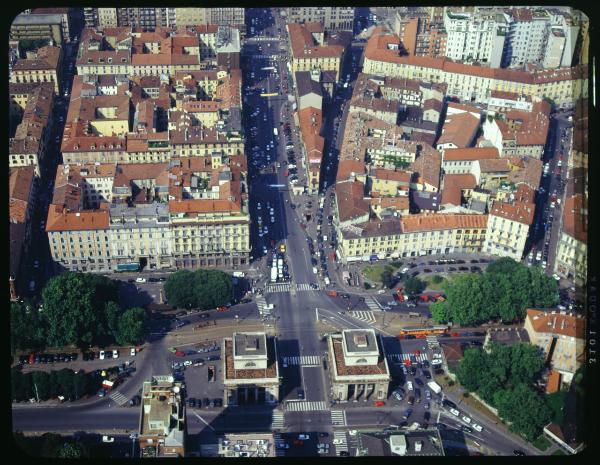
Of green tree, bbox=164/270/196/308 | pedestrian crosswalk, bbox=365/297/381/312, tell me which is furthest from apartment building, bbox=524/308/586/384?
green tree, bbox=164/270/196/308

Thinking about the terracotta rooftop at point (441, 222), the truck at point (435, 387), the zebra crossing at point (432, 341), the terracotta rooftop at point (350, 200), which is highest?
the terracotta rooftop at point (350, 200)

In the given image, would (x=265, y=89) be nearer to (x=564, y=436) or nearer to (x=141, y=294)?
(x=141, y=294)

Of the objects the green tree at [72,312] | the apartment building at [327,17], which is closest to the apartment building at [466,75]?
the apartment building at [327,17]

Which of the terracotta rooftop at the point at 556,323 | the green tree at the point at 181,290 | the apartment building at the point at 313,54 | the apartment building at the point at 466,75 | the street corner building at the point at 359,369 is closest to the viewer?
the street corner building at the point at 359,369

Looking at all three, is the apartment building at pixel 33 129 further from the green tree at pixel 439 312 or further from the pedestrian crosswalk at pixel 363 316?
the green tree at pixel 439 312

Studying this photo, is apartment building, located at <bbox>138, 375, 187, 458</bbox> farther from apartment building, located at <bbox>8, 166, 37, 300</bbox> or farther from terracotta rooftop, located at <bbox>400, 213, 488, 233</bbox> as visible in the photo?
terracotta rooftop, located at <bbox>400, 213, 488, 233</bbox>

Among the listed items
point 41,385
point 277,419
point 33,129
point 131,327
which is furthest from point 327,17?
point 41,385

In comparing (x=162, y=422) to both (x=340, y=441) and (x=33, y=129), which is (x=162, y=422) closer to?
(x=340, y=441)
